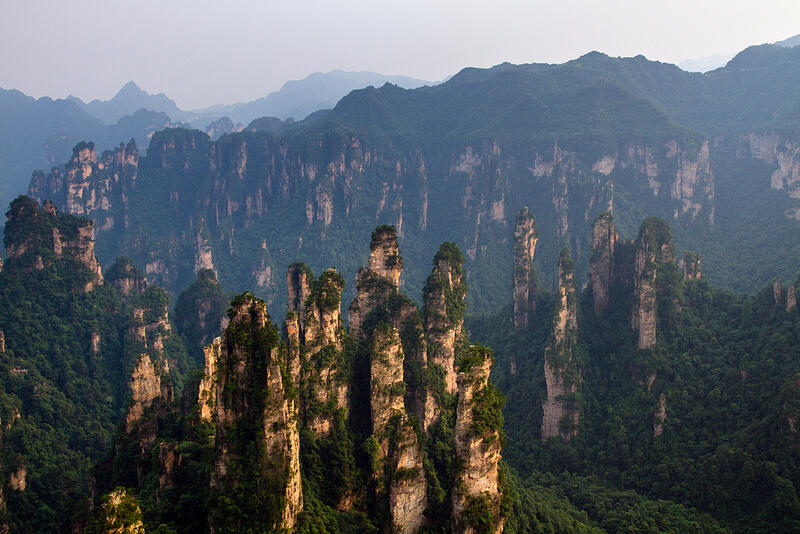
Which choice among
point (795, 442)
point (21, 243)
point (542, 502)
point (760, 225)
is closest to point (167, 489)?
point (542, 502)

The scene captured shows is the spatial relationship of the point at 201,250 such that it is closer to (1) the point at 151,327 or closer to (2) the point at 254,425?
(1) the point at 151,327

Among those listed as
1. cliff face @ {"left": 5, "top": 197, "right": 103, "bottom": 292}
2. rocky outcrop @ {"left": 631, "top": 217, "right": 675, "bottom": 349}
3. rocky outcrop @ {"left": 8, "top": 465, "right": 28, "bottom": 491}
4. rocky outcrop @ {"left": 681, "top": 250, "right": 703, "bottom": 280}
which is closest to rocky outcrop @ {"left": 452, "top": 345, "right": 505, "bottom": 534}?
rocky outcrop @ {"left": 631, "top": 217, "right": 675, "bottom": 349}

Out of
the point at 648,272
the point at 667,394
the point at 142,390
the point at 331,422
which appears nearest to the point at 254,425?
the point at 331,422

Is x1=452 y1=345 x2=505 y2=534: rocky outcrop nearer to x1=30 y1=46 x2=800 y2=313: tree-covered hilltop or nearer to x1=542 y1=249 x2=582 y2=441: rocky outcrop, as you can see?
x1=542 y1=249 x2=582 y2=441: rocky outcrop

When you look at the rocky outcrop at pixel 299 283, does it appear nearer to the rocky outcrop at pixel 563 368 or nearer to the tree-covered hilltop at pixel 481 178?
the rocky outcrop at pixel 563 368

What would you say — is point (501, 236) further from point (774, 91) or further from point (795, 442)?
point (795, 442)

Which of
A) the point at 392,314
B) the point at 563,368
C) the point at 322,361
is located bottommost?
the point at 563,368
